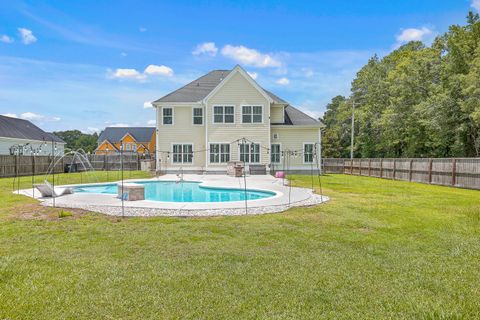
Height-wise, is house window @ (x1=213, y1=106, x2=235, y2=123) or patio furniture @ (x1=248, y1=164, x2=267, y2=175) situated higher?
house window @ (x1=213, y1=106, x2=235, y2=123)

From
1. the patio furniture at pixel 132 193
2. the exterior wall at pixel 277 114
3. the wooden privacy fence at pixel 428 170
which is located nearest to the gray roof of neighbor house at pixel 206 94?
the exterior wall at pixel 277 114

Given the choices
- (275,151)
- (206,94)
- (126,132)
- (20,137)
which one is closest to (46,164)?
(206,94)

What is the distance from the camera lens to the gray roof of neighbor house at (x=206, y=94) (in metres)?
24.0

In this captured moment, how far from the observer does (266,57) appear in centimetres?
2495

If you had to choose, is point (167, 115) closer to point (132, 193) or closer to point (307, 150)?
point (307, 150)

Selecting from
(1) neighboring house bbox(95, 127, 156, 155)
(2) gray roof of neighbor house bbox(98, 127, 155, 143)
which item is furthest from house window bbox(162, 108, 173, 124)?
(2) gray roof of neighbor house bbox(98, 127, 155, 143)

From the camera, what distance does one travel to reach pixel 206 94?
2458cm

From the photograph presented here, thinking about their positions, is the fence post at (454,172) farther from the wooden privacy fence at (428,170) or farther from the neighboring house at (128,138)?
the neighboring house at (128,138)

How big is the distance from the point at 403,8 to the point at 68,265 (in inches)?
763

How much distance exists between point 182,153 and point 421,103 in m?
20.5

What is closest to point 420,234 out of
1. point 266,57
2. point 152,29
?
point 152,29

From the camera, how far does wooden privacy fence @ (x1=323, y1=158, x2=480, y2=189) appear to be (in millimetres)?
14997

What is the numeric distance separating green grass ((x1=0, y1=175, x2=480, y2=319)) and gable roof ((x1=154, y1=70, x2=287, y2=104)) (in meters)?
17.6

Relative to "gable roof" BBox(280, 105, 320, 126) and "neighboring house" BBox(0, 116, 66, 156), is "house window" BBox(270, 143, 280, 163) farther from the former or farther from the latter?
"neighboring house" BBox(0, 116, 66, 156)
